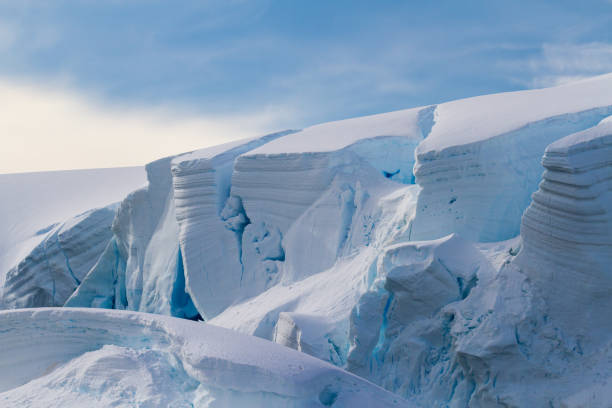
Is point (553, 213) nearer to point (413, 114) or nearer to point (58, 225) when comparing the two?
point (413, 114)

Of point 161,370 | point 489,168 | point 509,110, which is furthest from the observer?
point 509,110

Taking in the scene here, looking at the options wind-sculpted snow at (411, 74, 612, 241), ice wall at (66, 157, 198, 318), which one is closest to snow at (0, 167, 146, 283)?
ice wall at (66, 157, 198, 318)

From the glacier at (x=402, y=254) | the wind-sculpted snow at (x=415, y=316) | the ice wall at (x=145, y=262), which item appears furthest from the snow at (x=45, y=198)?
the wind-sculpted snow at (x=415, y=316)

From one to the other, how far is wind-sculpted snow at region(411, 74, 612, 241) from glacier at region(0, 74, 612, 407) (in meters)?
0.01

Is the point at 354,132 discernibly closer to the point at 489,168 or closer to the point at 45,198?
the point at 489,168

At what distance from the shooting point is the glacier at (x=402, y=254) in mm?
3154

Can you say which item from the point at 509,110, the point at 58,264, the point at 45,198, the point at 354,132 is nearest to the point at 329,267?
the point at 354,132

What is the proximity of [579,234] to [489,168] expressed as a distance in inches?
39.3

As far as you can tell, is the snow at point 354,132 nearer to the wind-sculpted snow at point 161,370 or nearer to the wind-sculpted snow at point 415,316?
the wind-sculpted snow at point 415,316

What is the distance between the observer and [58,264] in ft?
27.8

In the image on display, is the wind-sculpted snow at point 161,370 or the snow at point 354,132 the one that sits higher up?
the snow at point 354,132

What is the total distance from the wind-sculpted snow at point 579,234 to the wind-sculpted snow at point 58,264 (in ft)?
22.4

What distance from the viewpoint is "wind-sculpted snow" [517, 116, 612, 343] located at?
3.21 m

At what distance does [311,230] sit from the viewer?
5312 millimetres
